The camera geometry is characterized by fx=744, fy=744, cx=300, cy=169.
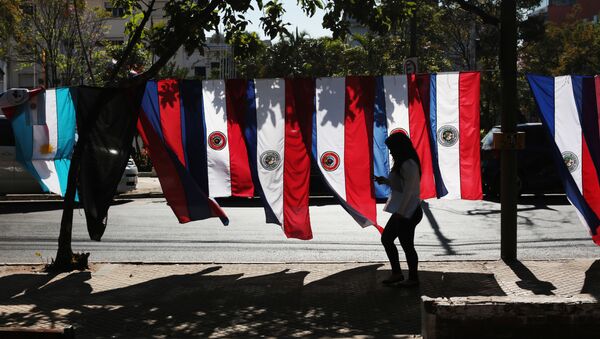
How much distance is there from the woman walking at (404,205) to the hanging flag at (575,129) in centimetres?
237

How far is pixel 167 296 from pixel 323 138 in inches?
116

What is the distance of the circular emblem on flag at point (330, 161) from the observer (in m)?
9.43

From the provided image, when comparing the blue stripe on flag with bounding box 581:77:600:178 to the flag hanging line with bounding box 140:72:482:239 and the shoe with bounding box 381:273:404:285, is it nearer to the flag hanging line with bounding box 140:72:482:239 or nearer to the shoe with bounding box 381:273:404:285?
the flag hanging line with bounding box 140:72:482:239

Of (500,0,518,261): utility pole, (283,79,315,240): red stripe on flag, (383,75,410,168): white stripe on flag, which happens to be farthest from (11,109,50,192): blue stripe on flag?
(500,0,518,261): utility pole

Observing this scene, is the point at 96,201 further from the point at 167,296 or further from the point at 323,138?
the point at 323,138

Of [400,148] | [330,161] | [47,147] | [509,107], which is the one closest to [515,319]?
[400,148]

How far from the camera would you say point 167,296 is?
773 cm

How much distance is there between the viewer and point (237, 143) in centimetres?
954

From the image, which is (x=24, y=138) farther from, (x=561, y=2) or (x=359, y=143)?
(x=561, y=2)

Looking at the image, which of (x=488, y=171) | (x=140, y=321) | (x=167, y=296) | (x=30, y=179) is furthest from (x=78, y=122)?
(x=488, y=171)

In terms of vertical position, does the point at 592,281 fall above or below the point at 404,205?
below

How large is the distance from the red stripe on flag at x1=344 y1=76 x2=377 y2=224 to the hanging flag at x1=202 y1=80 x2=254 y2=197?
1284mm

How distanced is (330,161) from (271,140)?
0.80 meters

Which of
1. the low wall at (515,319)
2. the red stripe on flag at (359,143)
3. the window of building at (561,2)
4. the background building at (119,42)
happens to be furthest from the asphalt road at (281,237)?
the window of building at (561,2)
